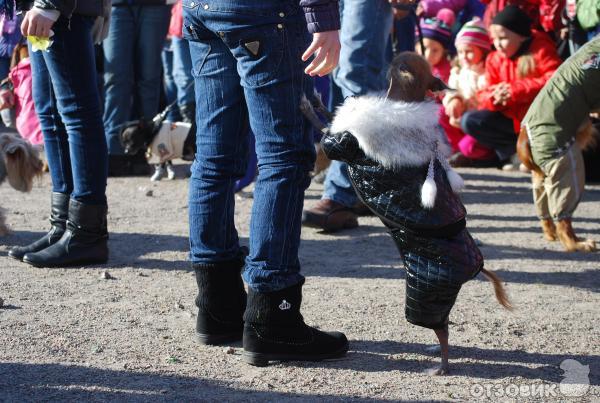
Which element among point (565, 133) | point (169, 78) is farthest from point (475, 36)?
point (169, 78)

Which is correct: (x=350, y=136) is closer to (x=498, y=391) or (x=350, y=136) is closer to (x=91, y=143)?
(x=498, y=391)

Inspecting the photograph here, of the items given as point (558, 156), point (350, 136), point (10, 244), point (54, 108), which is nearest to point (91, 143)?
point (54, 108)

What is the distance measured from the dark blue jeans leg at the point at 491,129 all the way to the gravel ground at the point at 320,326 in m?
2.26

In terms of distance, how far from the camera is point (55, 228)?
15.8 ft

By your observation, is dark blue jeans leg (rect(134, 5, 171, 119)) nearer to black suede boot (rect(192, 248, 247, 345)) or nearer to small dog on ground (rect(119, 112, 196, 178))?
small dog on ground (rect(119, 112, 196, 178))

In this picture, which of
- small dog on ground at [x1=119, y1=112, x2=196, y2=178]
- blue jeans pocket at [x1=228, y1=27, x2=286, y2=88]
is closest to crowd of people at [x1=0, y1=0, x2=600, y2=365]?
blue jeans pocket at [x1=228, y1=27, x2=286, y2=88]

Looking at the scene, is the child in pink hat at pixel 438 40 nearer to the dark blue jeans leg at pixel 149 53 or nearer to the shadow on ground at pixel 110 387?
the dark blue jeans leg at pixel 149 53

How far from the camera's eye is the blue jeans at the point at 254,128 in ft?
10.2

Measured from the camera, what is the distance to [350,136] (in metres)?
3.08

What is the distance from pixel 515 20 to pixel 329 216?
292 centimetres

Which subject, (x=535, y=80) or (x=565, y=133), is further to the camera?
(x=535, y=80)

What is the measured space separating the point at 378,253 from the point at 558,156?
46.0 inches

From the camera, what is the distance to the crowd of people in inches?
124

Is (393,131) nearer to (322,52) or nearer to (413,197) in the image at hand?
(413,197)
